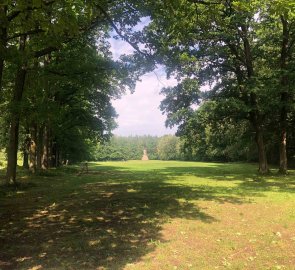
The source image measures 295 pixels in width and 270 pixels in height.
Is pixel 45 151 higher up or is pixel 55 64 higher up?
pixel 55 64

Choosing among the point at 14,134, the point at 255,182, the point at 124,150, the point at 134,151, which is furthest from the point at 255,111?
the point at 134,151

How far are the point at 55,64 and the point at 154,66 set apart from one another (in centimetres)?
741

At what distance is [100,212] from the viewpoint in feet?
38.6

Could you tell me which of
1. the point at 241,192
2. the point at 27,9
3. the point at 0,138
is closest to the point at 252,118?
the point at 241,192

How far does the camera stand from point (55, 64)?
66.0 ft

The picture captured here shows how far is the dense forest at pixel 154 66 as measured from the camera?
14.4 meters

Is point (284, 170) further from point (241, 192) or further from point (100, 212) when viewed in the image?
point (100, 212)

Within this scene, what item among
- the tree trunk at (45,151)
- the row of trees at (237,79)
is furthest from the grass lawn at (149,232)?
the tree trunk at (45,151)

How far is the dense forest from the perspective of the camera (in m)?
14.4

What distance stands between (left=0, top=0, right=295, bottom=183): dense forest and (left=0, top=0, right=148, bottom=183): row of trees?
0.05 meters

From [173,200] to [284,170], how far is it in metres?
15.8

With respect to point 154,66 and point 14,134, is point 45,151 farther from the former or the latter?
point 154,66

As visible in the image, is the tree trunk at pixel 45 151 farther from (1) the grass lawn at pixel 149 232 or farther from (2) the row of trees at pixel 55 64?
(1) the grass lawn at pixel 149 232

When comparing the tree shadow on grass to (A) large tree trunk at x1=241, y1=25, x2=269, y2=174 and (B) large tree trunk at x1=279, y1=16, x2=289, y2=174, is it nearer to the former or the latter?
(A) large tree trunk at x1=241, y1=25, x2=269, y2=174
